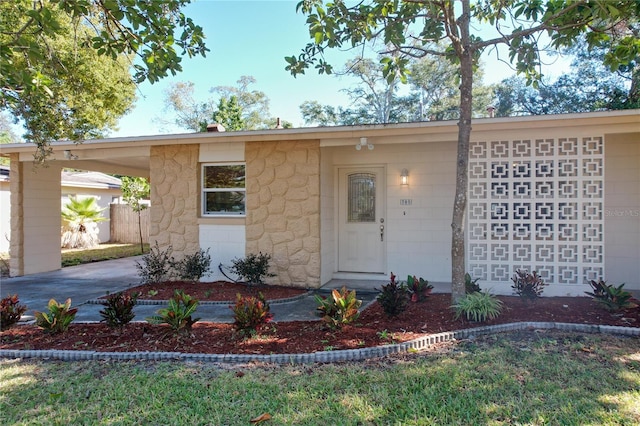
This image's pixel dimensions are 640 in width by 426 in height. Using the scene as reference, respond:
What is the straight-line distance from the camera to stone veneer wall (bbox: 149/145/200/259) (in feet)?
26.2

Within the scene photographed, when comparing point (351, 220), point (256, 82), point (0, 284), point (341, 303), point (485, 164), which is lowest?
point (0, 284)

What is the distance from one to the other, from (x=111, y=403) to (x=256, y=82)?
100ft

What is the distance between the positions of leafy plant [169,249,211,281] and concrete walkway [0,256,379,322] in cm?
110

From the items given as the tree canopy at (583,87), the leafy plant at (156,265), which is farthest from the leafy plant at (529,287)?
the tree canopy at (583,87)

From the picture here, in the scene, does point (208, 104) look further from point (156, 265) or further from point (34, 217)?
point (156, 265)

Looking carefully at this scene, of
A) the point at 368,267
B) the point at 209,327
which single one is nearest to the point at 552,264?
the point at 368,267

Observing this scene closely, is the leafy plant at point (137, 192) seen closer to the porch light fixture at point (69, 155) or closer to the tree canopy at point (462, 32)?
the porch light fixture at point (69, 155)

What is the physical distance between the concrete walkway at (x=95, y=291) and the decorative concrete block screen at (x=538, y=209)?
2.32 meters

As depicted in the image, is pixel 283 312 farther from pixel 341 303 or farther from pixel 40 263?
pixel 40 263

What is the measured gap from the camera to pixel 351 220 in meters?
8.32

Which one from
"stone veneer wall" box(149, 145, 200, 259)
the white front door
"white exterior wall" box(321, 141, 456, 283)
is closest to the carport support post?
"stone veneer wall" box(149, 145, 200, 259)

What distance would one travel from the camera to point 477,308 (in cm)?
479

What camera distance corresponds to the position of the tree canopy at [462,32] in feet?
16.3

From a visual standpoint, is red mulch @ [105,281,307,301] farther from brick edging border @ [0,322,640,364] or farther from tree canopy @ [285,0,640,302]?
tree canopy @ [285,0,640,302]
